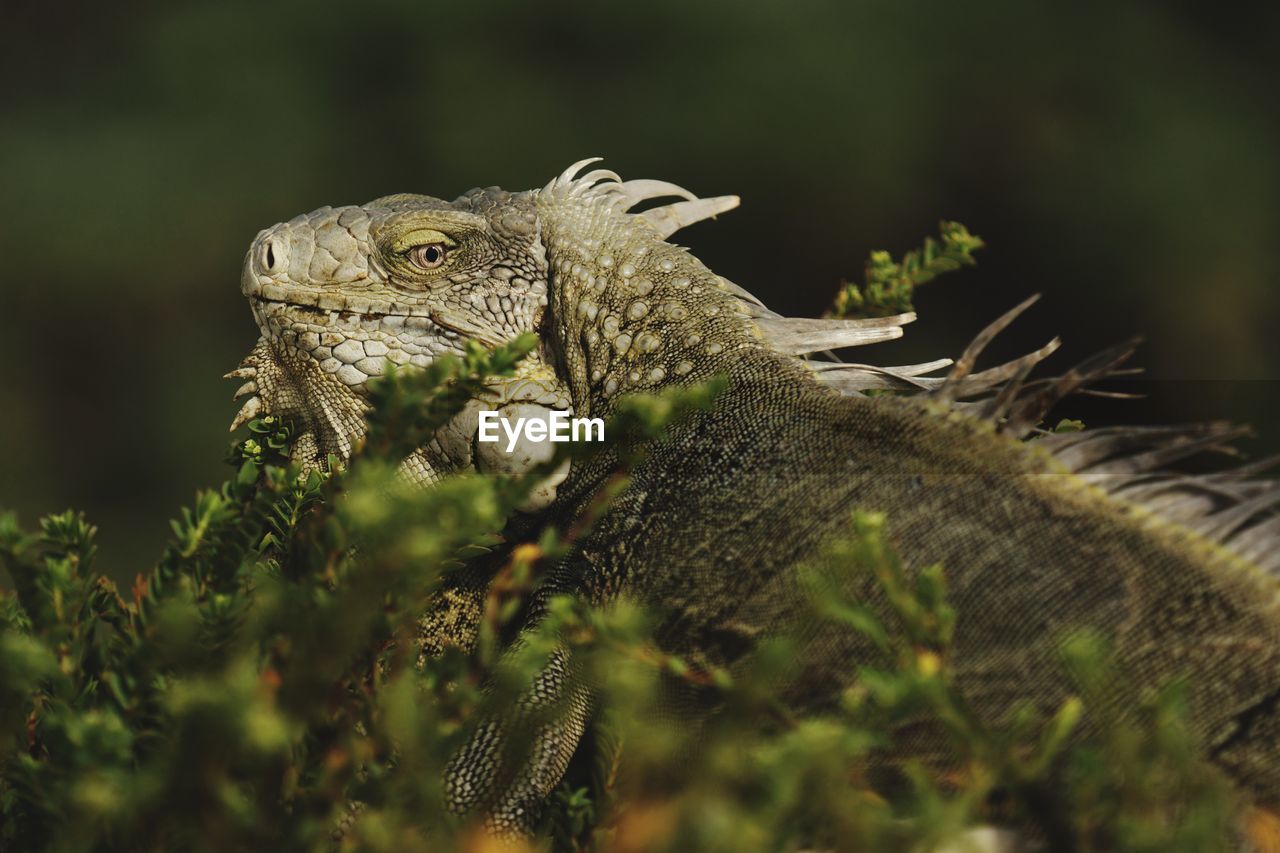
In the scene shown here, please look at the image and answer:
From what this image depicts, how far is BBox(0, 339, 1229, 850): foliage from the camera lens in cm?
92

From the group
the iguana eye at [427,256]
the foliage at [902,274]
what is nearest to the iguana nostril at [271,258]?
the iguana eye at [427,256]

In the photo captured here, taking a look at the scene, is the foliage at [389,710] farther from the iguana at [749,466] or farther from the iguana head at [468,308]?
the iguana head at [468,308]

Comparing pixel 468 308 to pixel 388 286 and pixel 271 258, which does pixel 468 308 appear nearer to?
pixel 388 286

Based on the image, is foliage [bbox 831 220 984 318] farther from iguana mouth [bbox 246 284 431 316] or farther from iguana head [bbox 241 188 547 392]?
iguana mouth [bbox 246 284 431 316]

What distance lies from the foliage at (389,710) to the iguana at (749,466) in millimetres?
152

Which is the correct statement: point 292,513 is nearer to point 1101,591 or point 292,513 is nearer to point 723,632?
point 723,632

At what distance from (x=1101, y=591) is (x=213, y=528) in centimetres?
105

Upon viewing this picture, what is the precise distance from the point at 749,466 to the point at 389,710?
891 millimetres

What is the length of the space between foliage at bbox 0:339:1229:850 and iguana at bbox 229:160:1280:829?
15cm

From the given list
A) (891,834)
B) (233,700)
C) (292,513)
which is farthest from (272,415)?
(891,834)

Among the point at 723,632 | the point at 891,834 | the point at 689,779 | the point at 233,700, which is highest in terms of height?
the point at 233,700

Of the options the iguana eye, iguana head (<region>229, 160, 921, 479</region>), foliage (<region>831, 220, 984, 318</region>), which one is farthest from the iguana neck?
foliage (<region>831, 220, 984, 318</region>)

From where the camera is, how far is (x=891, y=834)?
2.95 ft

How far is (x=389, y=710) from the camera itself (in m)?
1.05
